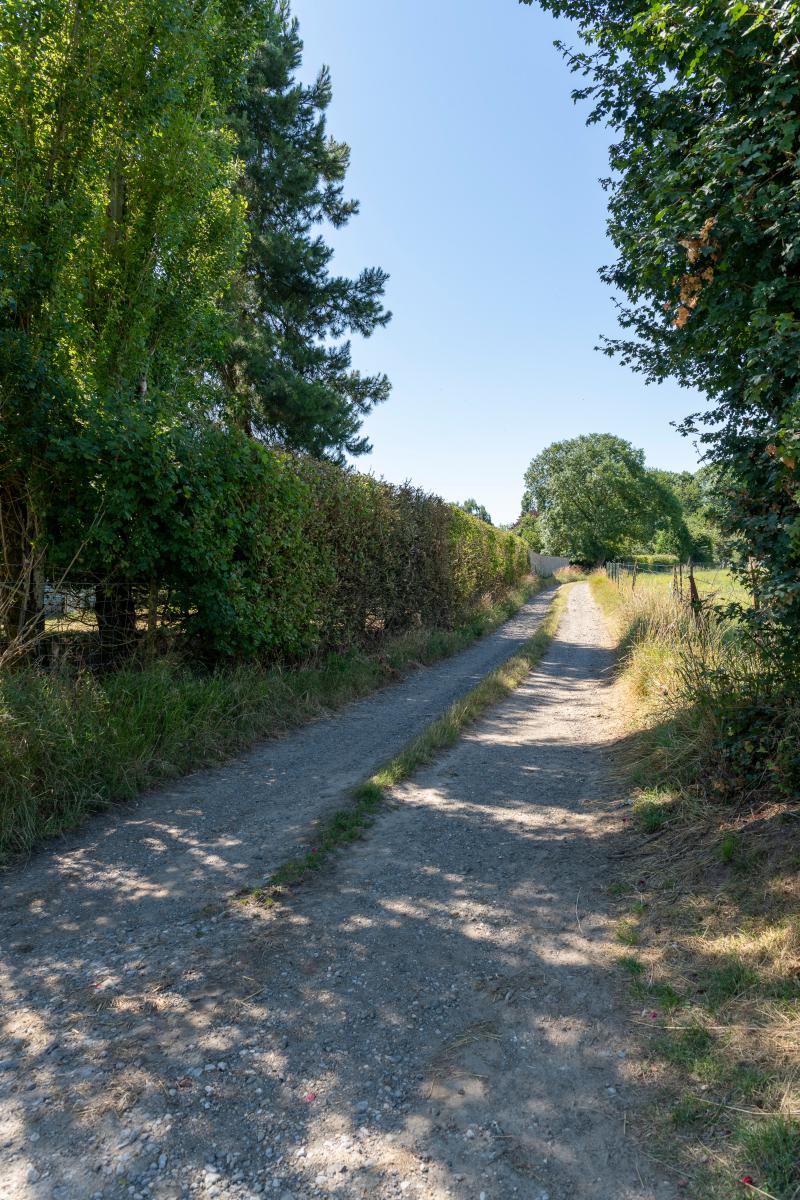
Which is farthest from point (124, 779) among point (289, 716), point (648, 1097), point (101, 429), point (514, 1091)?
point (648, 1097)

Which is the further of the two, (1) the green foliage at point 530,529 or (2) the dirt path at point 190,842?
(1) the green foliage at point 530,529

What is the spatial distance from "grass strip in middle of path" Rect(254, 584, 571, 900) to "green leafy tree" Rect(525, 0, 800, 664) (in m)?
2.85

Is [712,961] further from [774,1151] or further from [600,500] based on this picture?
[600,500]

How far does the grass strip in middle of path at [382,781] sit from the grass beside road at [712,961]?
5.68ft

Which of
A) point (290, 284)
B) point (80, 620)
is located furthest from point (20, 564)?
point (290, 284)

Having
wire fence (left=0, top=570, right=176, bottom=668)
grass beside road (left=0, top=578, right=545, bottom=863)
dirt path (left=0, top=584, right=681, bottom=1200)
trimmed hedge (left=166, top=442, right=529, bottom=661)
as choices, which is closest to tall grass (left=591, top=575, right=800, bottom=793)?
dirt path (left=0, top=584, right=681, bottom=1200)

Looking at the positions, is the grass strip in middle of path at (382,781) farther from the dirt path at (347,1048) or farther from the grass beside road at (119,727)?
the grass beside road at (119,727)

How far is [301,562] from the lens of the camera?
26.5 ft

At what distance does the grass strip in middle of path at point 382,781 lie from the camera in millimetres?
3848

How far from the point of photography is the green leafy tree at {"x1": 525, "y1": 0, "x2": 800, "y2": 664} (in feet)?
9.09

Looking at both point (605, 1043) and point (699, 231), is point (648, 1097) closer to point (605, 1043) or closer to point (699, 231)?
point (605, 1043)

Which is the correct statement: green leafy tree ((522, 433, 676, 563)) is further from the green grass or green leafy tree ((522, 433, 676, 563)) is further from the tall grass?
the green grass

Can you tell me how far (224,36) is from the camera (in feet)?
27.4

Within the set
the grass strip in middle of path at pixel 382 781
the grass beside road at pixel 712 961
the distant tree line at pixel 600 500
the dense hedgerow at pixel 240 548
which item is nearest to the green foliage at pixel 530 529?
the distant tree line at pixel 600 500
